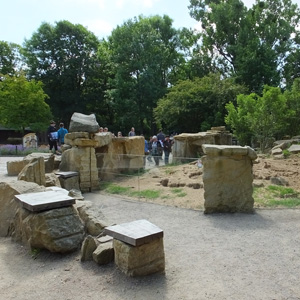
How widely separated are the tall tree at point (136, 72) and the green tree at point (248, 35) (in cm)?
656

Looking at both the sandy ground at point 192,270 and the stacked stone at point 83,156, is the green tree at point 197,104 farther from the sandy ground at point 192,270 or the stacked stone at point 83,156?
the sandy ground at point 192,270

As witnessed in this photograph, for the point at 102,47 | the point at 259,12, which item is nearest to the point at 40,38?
the point at 102,47

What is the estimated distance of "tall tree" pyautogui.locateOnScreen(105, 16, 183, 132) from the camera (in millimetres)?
27094

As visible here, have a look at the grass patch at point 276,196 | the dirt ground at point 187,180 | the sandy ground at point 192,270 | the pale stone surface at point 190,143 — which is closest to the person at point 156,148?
the pale stone surface at point 190,143

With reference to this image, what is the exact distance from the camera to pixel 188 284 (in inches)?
123

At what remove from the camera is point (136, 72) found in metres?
28.1

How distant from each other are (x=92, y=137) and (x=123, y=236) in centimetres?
618

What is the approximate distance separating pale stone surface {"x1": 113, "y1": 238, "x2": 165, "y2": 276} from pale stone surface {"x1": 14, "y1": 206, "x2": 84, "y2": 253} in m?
0.87

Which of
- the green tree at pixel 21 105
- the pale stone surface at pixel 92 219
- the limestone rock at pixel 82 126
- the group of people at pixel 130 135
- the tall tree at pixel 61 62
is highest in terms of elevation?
the tall tree at pixel 61 62

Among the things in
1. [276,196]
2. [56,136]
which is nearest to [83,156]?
[276,196]

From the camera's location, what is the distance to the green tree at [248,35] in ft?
85.3

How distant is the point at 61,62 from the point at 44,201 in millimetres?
28176

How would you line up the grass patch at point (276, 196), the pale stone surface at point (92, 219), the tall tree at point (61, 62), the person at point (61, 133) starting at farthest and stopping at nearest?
1. the tall tree at point (61, 62)
2. the person at point (61, 133)
3. the grass patch at point (276, 196)
4. the pale stone surface at point (92, 219)

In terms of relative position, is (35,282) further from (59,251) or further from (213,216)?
(213,216)
